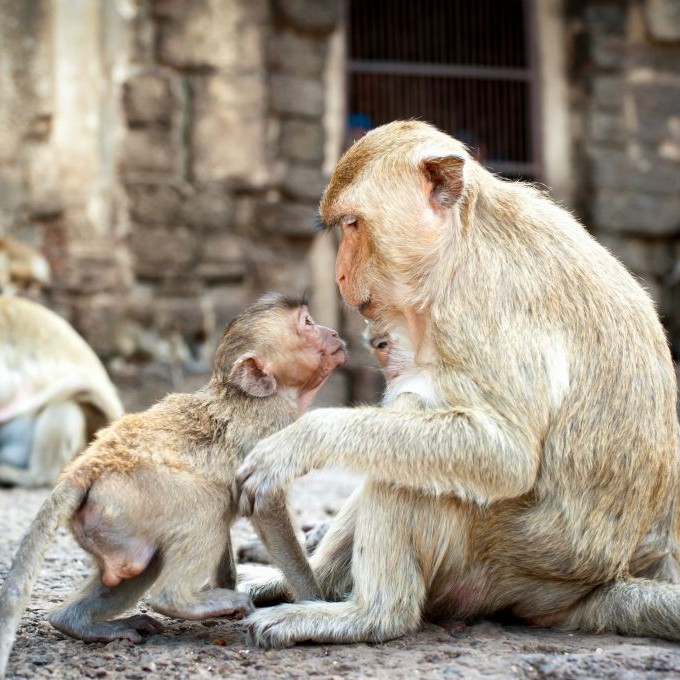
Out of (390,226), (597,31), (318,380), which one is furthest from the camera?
(597,31)

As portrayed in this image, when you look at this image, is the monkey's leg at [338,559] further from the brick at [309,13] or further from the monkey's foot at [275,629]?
the brick at [309,13]

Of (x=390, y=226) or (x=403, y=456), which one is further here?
(x=390, y=226)

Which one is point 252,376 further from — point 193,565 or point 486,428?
point 486,428

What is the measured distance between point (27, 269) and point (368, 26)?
15.9ft

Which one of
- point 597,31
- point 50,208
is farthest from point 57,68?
point 597,31

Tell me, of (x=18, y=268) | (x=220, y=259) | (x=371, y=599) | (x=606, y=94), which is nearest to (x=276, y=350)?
(x=371, y=599)

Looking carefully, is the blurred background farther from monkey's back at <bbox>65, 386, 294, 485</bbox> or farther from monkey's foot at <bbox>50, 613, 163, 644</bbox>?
monkey's foot at <bbox>50, 613, 163, 644</bbox>

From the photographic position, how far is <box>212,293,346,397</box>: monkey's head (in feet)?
15.0

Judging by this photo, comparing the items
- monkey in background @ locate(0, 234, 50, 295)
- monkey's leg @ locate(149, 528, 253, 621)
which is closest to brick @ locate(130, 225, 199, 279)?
monkey in background @ locate(0, 234, 50, 295)

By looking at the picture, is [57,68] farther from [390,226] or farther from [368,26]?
[390,226]

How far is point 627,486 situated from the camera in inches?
165

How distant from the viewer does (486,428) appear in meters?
3.96

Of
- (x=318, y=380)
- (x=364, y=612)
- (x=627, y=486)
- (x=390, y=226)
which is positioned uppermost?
(x=390, y=226)

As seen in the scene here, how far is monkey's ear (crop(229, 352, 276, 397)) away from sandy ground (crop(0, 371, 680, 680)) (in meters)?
0.90
